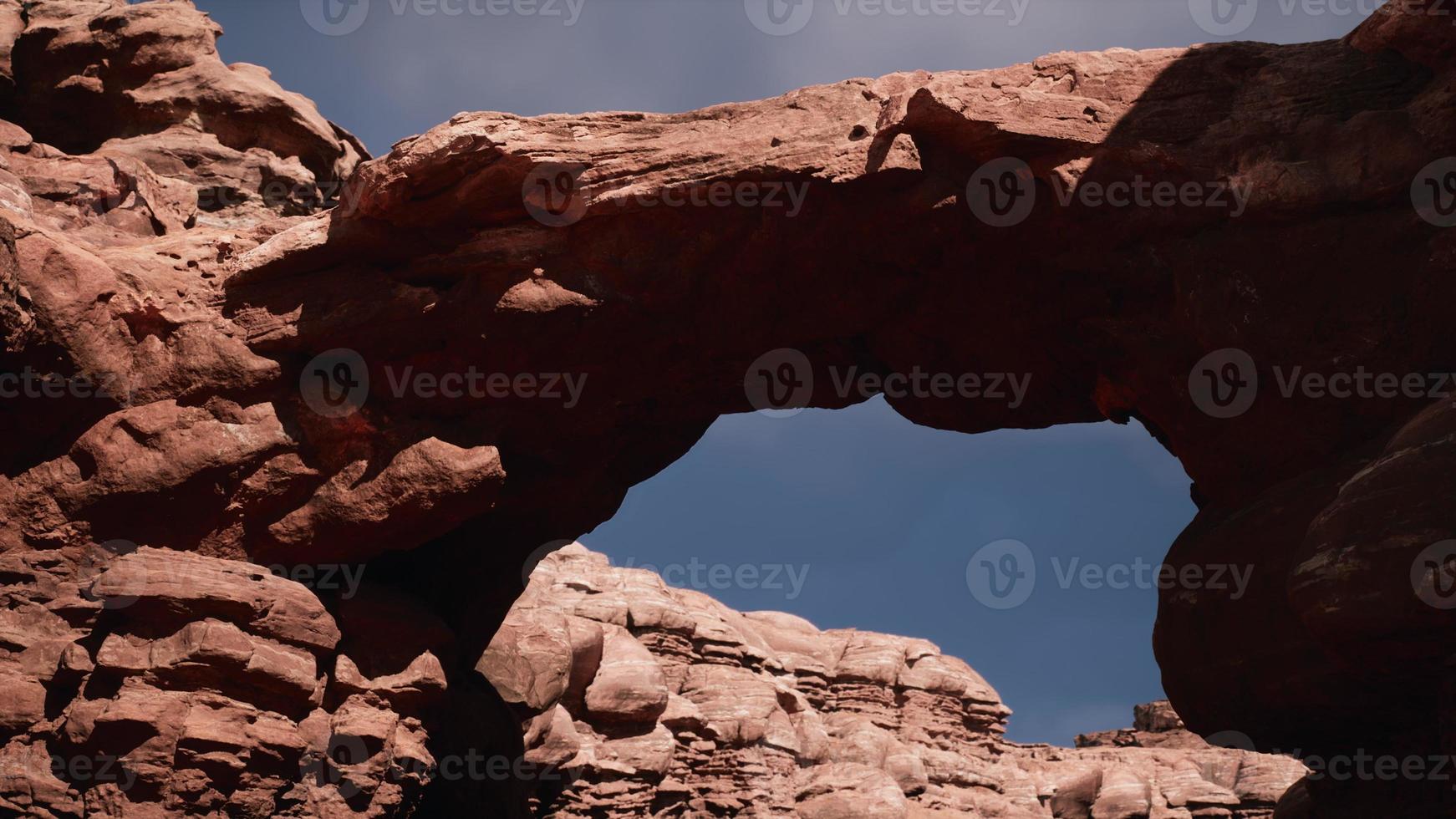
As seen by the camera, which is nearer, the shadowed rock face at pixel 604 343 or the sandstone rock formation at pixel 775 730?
the shadowed rock face at pixel 604 343

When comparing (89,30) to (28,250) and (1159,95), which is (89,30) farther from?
(1159,95)

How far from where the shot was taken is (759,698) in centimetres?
2406

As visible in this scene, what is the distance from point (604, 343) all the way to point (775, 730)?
1286 cm

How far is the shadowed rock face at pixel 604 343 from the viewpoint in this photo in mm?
10547

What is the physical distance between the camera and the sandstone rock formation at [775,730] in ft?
62.1

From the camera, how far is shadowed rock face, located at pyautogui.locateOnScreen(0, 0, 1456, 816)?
34.6ft

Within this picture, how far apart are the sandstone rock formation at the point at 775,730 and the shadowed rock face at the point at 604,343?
166 inches

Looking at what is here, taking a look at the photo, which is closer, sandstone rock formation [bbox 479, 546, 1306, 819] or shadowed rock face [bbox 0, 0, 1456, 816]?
shadowed rock face [bbox 0, 0, 1456, 816]

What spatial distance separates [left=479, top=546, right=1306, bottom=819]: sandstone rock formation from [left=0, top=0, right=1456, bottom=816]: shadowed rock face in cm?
422

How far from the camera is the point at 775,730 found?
23.5m

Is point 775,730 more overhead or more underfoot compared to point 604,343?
more overhead

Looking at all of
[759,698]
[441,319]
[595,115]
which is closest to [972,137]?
[595,115]

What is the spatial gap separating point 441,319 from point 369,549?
2.44m

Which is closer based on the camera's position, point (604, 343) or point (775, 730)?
point (604, 343)
